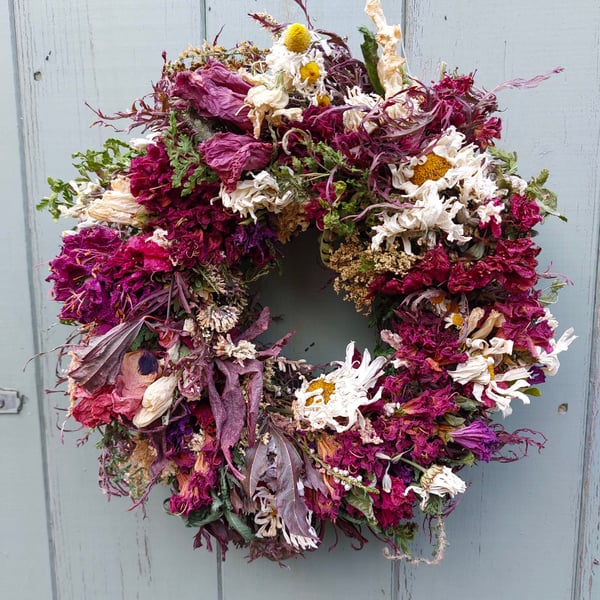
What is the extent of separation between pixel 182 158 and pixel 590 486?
0.87 meters

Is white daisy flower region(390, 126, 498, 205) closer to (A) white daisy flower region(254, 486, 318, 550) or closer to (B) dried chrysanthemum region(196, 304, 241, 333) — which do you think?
(B) dried chrysanthemum region(196, 304, 241, 333)

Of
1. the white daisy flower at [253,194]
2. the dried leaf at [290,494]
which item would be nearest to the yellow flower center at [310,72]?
the white daisy flower at [253,194]

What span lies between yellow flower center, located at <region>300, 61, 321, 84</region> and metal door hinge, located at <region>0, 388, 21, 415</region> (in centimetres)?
75

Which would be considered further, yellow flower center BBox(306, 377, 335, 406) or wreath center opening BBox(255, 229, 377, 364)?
wreath center opening BBox(255, 229, 377, 364)

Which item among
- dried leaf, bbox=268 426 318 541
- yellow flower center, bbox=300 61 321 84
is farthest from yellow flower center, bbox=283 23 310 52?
dried leaf, bbox=268 426 318 541

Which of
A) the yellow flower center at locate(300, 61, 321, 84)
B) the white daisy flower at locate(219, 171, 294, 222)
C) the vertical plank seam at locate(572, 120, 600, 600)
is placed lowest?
the vertical plank seam at locate(572, 120, 600, 600)

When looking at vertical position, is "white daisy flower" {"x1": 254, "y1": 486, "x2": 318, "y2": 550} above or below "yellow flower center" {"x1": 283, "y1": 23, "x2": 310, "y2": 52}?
below

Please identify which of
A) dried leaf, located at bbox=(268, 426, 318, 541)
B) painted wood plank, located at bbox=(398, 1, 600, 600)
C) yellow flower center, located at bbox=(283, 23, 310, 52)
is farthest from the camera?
painted wood plank, located at bbox=(398, 1, 600, 600)

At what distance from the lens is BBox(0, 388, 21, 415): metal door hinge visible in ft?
2.96

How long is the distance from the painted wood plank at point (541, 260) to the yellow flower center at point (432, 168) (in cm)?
26

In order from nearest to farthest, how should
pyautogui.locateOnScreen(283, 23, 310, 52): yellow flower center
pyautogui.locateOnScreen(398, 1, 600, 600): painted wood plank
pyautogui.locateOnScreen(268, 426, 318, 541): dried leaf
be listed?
pyautogui.locateOnScreen(283, 23, 310, 52): yellow flower center, pyautogui.locateOnScreen(268, 426, 318, 541): dried leaf, pyautogui.locateOnScreen(398, 1, 600, 600): painted wood plank

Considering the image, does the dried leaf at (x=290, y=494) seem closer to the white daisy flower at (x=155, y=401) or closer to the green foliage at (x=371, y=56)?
the white daisy flower at (x=155, y=401)

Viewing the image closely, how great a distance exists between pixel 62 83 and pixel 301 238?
0.49 metres

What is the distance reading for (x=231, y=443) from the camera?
670 millimetres
